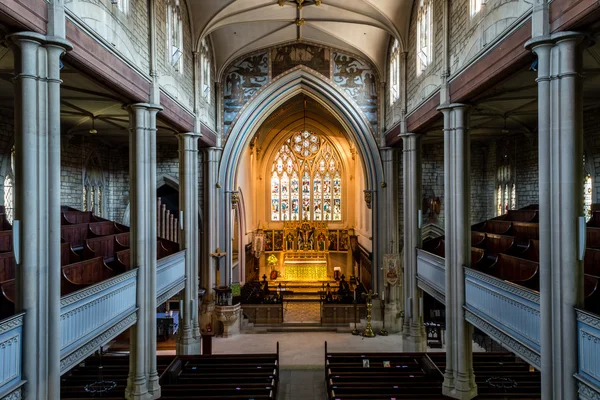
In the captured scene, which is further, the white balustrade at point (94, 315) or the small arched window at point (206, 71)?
the small arched window at point (206, 71)

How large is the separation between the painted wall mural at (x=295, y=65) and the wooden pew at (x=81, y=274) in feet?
36.3

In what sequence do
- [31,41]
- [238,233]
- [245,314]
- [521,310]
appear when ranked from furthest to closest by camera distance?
[238,233]
[245,314]
[521,310]
[31,41]

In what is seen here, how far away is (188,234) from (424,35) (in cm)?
955

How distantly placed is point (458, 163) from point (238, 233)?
15.7m

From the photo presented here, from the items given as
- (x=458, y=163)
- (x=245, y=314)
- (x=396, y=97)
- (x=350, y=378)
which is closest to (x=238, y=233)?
(x=245, y=314)

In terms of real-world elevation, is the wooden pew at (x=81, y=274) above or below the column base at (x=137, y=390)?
above

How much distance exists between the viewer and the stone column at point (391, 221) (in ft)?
65.1

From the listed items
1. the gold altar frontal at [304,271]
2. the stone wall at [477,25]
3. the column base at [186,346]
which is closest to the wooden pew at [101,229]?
the column base at [186,346]

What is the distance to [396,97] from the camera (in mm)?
18391

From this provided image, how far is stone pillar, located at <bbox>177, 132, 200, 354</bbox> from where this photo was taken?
15172 millimetres

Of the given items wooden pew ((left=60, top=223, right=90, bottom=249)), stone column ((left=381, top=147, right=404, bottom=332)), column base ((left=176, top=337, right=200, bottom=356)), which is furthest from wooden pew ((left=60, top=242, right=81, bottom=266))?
stone column ((left=381, top=147, right=404, bottom=332))

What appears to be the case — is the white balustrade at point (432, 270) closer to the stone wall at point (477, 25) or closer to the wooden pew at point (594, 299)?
the wooden pew at point (594, 299)

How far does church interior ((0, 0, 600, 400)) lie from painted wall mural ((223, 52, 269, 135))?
9cm

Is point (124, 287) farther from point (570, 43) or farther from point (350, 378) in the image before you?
point (570, 43)
